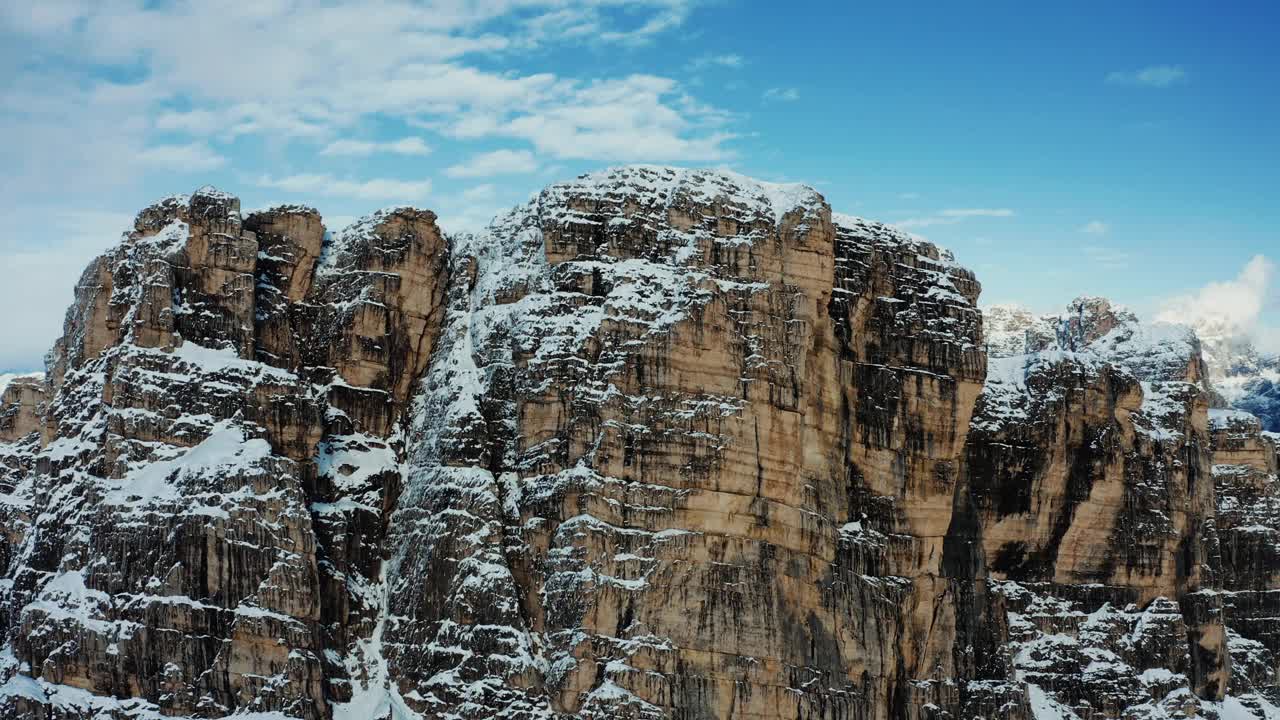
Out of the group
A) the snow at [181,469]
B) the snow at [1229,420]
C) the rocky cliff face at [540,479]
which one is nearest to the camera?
the rocky cliff face at [540,479]

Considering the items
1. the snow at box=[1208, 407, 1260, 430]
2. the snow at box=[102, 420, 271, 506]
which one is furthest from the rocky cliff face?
the snow at box=[1208, 407, 1260, 430]

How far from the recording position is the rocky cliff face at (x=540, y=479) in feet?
384

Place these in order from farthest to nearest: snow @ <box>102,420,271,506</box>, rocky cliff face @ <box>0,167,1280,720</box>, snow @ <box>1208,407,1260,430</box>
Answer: snow @ <box>1208,407,1260,430</box> < snow @ <box>102,420,271,506</box> < rocky cliff face @ <box>0,167,1280,720</box>

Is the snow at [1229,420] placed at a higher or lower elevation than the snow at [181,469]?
higher

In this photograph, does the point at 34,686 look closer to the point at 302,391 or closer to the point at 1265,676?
the point at 302,391

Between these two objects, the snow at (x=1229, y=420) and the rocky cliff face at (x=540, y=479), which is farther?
the snow at (x=1229, y=420)

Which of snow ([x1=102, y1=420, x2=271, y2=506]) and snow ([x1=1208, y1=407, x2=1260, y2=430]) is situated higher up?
snow ([x1=1208, y1=407, x2=1260, y2=430])

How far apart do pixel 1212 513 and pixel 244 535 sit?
7689 cm

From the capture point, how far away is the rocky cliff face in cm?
11700

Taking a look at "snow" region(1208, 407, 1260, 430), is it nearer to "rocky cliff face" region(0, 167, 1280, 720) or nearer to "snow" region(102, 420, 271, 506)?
"rocky cliff face" region(0, 167, 1280, 720)

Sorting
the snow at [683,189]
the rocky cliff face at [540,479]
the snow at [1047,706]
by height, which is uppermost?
the snow at [683,189]

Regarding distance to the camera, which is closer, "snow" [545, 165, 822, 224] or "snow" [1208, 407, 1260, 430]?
"snow" [545, 165, 822, 224]

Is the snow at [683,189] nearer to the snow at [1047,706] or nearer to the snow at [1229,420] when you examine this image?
the snow at [1047,706]

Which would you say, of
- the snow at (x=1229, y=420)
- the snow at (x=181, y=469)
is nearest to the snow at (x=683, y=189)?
the snow at (x=181, y=469)
